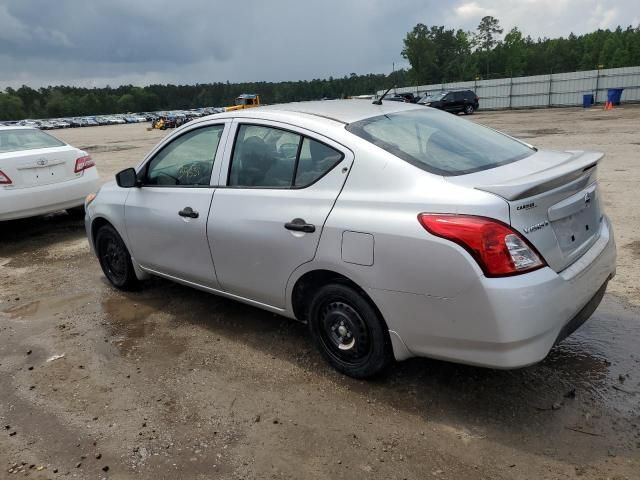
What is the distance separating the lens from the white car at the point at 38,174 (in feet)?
22.4

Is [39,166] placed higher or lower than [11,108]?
higher

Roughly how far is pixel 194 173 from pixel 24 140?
479 cm

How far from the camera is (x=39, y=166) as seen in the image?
7078mm

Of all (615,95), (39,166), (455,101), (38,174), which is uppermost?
(39,166)

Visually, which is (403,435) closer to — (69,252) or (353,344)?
(353,344)

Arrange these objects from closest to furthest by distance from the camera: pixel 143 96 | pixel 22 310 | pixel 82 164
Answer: pixel 22 310 < pixel 82 164 < pixel 143 96

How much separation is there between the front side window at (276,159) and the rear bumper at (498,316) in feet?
2.95

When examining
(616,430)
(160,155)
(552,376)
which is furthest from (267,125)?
(616,430)

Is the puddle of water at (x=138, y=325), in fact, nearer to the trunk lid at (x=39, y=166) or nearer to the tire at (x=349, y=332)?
the tire at (x=349, y=332)

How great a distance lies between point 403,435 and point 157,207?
2660 mm

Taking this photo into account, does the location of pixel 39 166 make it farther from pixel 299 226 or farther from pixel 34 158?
pixel 299 226

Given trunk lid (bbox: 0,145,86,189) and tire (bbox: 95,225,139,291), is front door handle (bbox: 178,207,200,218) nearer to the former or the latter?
tire (bbox: 95,225,139,291)

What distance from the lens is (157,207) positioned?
14.1 feet

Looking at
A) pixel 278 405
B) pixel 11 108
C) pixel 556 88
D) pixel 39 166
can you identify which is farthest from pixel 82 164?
pixel 11 108
